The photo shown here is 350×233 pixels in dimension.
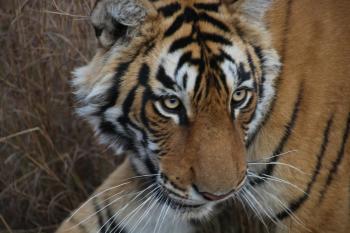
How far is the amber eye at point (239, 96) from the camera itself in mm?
1997

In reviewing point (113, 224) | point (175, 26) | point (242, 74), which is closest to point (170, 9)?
point (175, 26)

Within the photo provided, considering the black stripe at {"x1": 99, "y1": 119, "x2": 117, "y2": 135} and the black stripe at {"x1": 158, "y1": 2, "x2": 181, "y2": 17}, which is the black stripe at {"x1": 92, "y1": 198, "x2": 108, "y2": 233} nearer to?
the black stripe at {"x1": 99, "y1": 119, "x2": 117, "y2": 135}

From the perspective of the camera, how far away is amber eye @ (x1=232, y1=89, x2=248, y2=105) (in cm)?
200

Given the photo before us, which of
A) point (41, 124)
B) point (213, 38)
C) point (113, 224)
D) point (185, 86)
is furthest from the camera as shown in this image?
point (41, 124)

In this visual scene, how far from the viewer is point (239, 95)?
6.60 ft

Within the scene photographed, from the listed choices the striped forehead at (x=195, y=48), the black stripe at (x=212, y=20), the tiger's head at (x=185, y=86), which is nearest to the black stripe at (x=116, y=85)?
the tiger's head at (x=185, y=86)

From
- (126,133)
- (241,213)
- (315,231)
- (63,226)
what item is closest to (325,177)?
(315,231)

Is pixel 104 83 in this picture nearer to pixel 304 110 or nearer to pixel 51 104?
pixel 304 110

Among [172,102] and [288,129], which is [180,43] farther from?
[288,129]

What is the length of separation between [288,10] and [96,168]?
1.26 meters

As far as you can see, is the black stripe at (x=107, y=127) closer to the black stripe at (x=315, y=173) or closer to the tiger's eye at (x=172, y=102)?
the tiger's eye at (x=172, y=102)

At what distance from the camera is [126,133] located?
2.14 m

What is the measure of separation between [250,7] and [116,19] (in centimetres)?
39

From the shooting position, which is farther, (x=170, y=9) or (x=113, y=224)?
(x=113, y=224)
